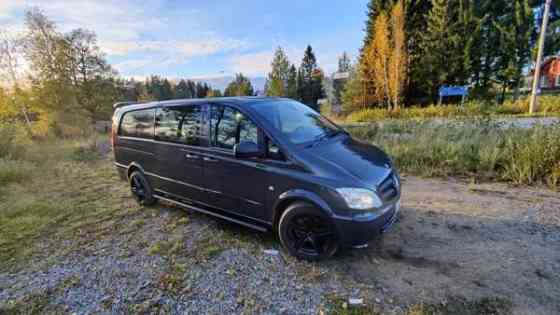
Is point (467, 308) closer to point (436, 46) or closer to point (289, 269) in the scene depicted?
Answer: point (289, 269)

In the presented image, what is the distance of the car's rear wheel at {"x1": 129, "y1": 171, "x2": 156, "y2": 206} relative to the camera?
3.91 metres

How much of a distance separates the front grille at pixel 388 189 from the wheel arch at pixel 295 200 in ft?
1.86

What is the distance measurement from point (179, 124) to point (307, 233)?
2.23m

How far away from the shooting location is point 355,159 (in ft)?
8.43

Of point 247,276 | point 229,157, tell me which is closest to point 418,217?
point 247,276

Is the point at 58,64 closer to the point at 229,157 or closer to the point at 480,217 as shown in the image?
the point at 229,157

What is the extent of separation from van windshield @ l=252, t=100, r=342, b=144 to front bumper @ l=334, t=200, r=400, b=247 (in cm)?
98

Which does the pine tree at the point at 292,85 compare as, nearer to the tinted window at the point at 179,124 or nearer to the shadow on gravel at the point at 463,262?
the tinted window at the point at 179,124

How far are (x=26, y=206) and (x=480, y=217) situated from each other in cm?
722

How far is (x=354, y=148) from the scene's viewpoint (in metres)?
2.89

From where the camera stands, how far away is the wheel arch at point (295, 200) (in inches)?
89.9

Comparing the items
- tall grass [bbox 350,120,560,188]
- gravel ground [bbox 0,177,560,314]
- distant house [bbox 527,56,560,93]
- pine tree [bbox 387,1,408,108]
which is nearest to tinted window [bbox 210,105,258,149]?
gravel ground [bbox 0,177,560,314]

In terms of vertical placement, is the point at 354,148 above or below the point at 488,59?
below

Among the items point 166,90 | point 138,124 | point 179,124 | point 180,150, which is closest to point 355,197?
point 180,150
